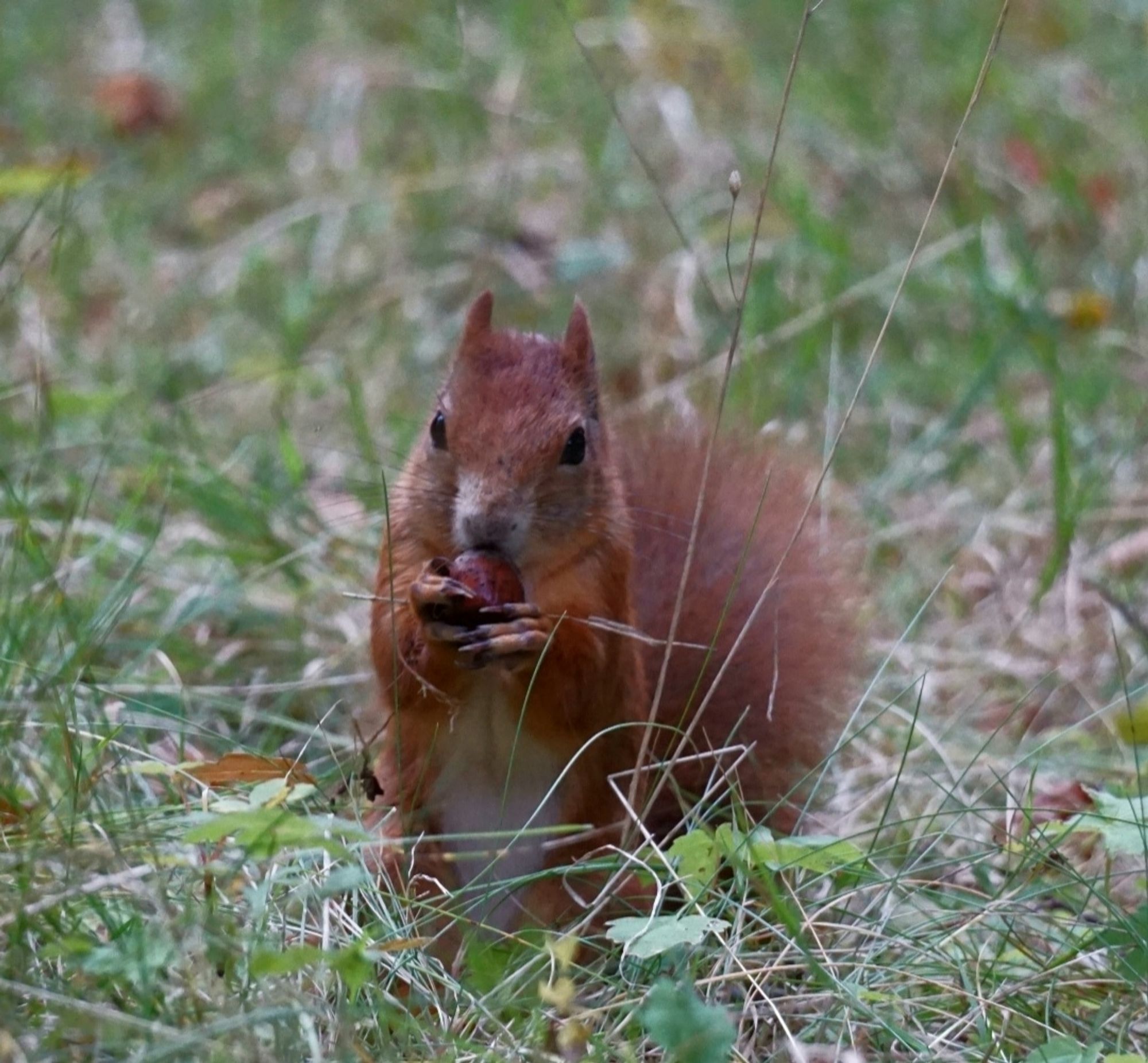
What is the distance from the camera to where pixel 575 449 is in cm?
222

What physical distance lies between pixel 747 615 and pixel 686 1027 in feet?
3.21

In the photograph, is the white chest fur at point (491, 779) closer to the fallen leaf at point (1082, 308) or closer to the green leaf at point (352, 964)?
the green leaf at point (352, 964)

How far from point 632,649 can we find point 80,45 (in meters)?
3.91

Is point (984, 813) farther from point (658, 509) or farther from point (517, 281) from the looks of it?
point (517, 281)

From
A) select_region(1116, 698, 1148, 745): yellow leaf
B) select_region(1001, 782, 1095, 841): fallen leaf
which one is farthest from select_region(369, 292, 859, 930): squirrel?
select_region(1116, 698, 1148, 745): yellow leaf

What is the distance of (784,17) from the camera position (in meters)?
5.30

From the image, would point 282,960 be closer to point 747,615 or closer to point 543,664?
point 543,664

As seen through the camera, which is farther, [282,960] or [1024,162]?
[1024,162]

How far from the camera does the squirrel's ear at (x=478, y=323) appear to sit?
2.33 m

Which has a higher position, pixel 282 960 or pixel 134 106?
pixel 134 106

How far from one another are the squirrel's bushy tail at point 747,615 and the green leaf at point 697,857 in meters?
0.35

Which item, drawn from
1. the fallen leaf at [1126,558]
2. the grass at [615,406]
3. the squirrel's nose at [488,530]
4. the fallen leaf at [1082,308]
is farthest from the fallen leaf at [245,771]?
the fallen leaf at [1082,308]

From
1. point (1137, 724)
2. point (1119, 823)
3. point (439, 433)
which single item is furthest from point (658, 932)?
point (1137, 724)

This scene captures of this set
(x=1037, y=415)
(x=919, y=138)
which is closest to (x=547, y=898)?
(x=1037, y=415)
